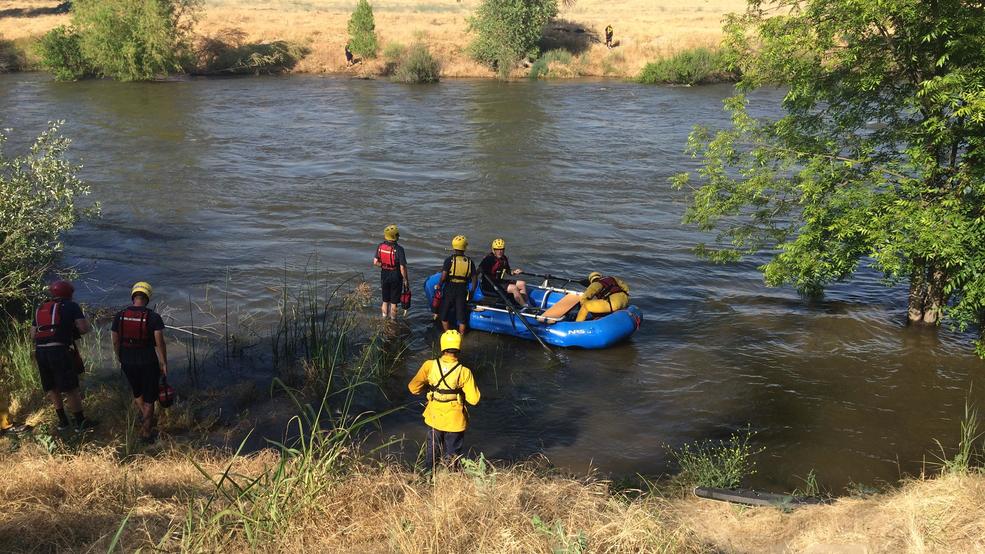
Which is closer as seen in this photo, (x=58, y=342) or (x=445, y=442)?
(x=445, y=442)

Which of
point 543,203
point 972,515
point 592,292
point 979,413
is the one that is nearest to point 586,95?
point 543,203

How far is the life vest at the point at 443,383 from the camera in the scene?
7145 millimetres

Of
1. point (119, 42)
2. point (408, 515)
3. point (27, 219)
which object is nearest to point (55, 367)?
point (27, 219)

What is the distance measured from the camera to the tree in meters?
9.53

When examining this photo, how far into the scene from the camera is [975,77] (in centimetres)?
930

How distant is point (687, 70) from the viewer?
3678cm

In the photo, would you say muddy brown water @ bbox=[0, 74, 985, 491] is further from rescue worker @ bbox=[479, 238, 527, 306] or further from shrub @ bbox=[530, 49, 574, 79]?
shrub @ bbox=[530, 49, 574, 79]

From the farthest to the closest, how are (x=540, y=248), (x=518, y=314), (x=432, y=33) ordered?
(x=432, y=33), (x=540, y=248), (x=518, y=314)

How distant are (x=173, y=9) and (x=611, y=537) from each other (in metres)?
37.6

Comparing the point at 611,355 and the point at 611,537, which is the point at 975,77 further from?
the point at 611,537

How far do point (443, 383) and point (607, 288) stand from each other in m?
5.30

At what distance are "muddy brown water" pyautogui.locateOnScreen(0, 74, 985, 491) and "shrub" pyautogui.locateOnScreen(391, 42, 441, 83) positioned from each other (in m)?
4.06

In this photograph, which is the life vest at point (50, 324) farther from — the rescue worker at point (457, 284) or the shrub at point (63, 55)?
the shrub at point (63, 55)

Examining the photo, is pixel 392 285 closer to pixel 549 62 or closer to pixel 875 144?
pixel 875 144
